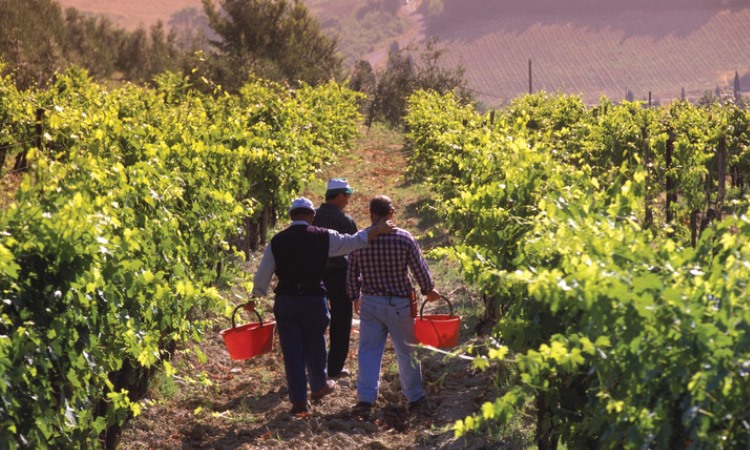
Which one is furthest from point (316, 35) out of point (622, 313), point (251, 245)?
point (622, 313)

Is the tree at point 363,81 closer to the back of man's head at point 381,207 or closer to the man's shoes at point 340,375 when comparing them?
the man's shoes at point 340,375

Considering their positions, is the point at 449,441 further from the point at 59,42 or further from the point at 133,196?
the point at 59,42

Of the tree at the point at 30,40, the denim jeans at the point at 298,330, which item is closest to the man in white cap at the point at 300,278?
the denim jeans at the point at 298,330

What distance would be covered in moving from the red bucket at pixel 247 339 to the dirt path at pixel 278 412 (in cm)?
33

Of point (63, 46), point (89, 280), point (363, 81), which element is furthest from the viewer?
point (363, 81)

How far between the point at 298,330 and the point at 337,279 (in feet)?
3.48

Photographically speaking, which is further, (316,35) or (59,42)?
(316,35)

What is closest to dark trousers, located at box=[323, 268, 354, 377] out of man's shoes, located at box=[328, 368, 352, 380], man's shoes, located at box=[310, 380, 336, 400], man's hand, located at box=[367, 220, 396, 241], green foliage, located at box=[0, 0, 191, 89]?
man's shoes, located at box=[328, 368, 352, 380]

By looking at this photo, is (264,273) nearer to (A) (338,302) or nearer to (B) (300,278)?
(B) (300,278)

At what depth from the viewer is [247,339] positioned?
740cm

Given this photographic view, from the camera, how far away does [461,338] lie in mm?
9961

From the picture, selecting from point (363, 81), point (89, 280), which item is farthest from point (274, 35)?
point (89, 280)

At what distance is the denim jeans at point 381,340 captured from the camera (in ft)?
24.4

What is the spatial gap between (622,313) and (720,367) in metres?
0.44
